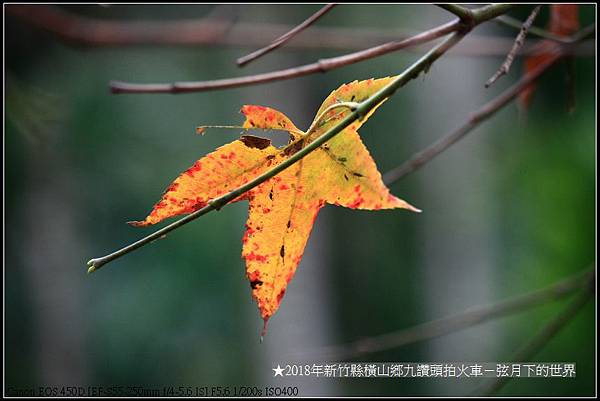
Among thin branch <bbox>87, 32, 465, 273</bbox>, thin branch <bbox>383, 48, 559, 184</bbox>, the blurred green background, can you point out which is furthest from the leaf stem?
the blurred green background

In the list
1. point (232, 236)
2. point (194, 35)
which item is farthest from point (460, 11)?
point (232, 236)

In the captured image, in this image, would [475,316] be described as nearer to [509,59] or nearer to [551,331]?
[551,331]

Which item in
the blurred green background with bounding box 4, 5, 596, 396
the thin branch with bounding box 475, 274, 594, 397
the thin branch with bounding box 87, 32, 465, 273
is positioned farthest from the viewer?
the blurred green background with bounding box 4, 5, 596, 396

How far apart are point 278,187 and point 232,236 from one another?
2.96 metres

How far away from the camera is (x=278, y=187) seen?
0.33 m

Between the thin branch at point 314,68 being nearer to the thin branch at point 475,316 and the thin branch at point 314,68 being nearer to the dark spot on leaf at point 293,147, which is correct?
the dark spot on leaf at point 293,147

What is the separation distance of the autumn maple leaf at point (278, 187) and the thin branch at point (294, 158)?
0.12 feet

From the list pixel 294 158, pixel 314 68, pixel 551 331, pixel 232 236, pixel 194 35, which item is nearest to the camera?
pixel 294 158

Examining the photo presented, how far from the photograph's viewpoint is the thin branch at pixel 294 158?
24 cm

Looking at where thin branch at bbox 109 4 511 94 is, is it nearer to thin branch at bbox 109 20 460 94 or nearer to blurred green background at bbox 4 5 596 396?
thin branch at bbox 109 20 460 94

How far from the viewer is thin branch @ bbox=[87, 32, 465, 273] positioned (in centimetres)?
24

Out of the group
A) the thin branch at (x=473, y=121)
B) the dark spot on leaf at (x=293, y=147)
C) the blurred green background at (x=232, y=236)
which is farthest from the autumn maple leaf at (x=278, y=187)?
the blurred green background at (x=232, y=236)

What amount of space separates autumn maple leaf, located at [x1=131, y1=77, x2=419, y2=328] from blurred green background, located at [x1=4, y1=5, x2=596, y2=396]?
201 centimetres

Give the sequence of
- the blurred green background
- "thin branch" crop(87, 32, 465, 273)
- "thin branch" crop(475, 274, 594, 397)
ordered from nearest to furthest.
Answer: "thin branch" crop(87, 32, 465, 273) < "thin branch" crop(475, 274, 594, 397) < the blurred green background
